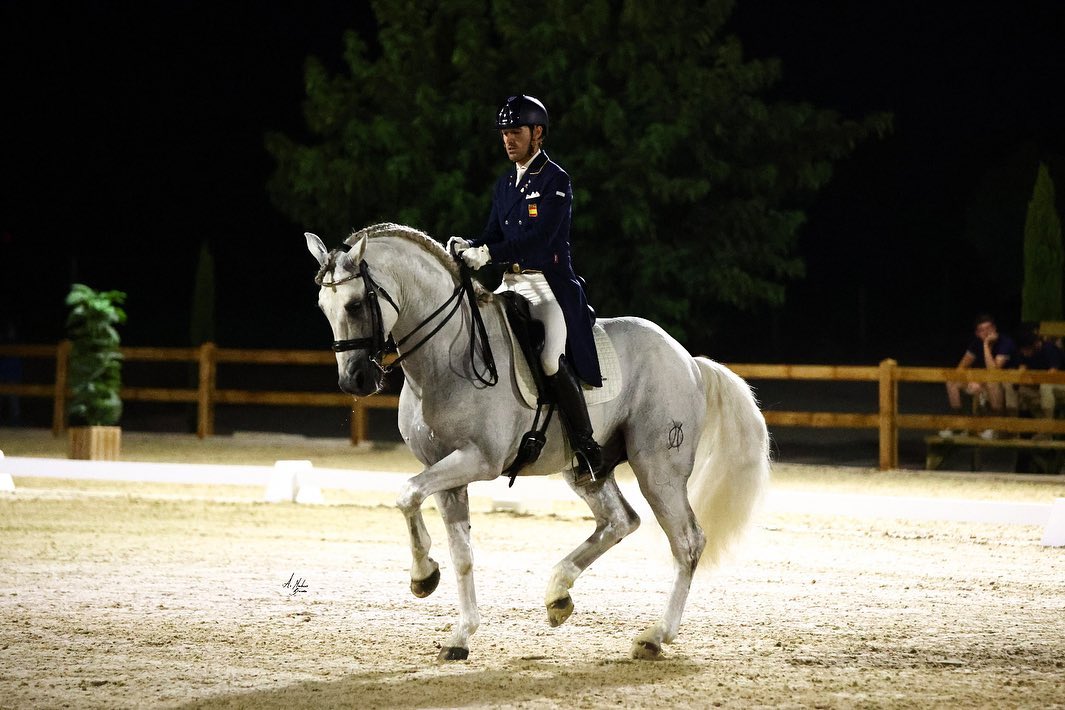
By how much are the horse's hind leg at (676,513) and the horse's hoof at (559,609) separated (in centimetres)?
48

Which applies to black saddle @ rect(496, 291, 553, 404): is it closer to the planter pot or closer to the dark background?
the planter pot

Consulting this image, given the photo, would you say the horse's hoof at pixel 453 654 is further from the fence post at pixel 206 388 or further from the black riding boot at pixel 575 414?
the fence post at pixel 206 388

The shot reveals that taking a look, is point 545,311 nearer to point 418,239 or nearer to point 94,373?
point 418,239

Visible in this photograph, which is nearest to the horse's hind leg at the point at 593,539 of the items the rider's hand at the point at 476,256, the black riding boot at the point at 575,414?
the black riding boot at the point at 575,414

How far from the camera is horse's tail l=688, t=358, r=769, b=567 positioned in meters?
6.62

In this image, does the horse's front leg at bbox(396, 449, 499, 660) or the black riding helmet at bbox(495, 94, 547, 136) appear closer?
the horse's front leg at bbox(396, 449, 499, 660)

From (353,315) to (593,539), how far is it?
164cm

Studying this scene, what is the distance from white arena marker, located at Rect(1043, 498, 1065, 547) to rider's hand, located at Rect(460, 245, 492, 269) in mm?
5544

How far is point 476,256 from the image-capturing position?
5863 millimetres

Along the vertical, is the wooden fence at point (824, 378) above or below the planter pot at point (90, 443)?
above

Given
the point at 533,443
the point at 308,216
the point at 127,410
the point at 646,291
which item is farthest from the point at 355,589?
the point at 127,410

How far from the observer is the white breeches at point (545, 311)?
6.00 m

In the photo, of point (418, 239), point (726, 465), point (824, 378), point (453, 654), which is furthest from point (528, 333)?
point (824, 378)

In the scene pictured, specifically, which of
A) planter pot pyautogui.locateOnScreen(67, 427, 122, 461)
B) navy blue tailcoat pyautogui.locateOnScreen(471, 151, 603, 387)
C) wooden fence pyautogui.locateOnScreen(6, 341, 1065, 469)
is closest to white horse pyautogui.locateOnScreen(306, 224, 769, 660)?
navy blue tailcoat pyautogui.locateOnScreen(471, 151, 603, 387)
